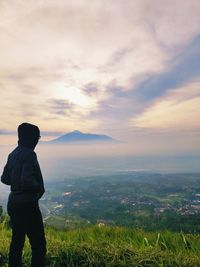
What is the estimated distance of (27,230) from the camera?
5.22m

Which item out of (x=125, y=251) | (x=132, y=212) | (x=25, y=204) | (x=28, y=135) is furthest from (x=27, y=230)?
(x=132, y=212)

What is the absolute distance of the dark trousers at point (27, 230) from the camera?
5.16 meters

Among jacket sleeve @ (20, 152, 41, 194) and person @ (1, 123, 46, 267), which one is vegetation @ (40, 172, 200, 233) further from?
jacket sleeve @ (20, 152, 41, 194)

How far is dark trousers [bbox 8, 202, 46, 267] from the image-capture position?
5156mm

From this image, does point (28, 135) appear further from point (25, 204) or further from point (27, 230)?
point (27, 230)

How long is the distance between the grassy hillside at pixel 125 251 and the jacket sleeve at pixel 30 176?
5.14 ft

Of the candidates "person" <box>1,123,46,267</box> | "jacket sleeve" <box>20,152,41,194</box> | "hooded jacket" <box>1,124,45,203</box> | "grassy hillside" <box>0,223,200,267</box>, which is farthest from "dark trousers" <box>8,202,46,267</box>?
"grassy hillside" <box>0,223,200,267</box>

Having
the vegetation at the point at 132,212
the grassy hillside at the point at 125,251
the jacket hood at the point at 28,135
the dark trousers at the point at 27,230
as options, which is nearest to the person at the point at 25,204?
the dark trousers at the point at 27,230

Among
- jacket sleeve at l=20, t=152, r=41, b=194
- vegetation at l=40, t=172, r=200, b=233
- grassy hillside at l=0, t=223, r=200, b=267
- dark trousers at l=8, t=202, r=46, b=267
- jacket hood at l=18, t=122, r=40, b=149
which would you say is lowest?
vegetation at l=40, t=172, r=200, b=233

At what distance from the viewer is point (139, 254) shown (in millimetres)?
5609

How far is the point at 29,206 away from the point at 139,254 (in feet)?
6.70

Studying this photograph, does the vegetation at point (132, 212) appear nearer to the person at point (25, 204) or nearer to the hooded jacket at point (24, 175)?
the person at point (25, 204)

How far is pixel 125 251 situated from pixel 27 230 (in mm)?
1789

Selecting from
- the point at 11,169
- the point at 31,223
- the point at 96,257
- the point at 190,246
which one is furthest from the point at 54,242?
the point at 190,246
